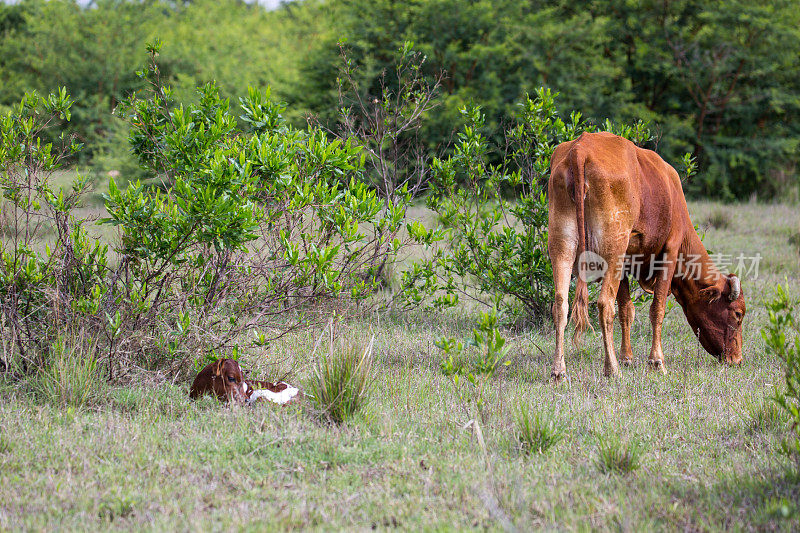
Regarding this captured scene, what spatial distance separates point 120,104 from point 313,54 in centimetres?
1387

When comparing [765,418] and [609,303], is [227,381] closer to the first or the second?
[609,303]

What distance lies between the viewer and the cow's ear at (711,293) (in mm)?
6473

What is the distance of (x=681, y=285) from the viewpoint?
260 inches

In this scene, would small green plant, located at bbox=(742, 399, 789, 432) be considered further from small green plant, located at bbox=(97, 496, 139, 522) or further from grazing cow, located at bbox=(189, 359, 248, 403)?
small green plant, located at bbox=(97, 496, 139, 522)

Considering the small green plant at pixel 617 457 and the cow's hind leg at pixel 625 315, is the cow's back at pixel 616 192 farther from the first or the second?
the small green plant at pixel 617 457

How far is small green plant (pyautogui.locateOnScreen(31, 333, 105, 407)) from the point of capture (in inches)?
180

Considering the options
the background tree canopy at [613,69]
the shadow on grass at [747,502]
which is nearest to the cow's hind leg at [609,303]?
the shadow on grass at [747,502]

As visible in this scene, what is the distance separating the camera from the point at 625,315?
6.52 m

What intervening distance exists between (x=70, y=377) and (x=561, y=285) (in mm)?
3602

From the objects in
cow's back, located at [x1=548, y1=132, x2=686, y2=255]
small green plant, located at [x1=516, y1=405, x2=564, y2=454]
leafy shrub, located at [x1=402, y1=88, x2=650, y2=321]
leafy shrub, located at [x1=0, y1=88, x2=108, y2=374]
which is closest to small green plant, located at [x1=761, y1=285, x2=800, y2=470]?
small green plant, located at [x1=516, y1=405, x2=564, y2=454]

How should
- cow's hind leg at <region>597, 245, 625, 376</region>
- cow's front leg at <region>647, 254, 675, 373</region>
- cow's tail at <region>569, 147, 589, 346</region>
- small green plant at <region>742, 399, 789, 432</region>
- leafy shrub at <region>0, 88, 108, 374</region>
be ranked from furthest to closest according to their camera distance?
cow's front leg at <region>647, 254, 675, 373</region>, cow's hind leg at <region>597, 245, 625, 376</region>, cow's tail at <region>569, 147, 589, 346</region>, leafy shrub at <region>0, 88, 108, 374</region>, small green plant at <region>742, 399, 789, 432</region>

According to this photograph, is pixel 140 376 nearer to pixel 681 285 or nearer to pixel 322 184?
pixel 322 184

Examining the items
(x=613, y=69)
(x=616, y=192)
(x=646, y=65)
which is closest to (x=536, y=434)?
(x=616, y=192)

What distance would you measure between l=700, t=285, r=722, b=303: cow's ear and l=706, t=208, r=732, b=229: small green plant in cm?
791
